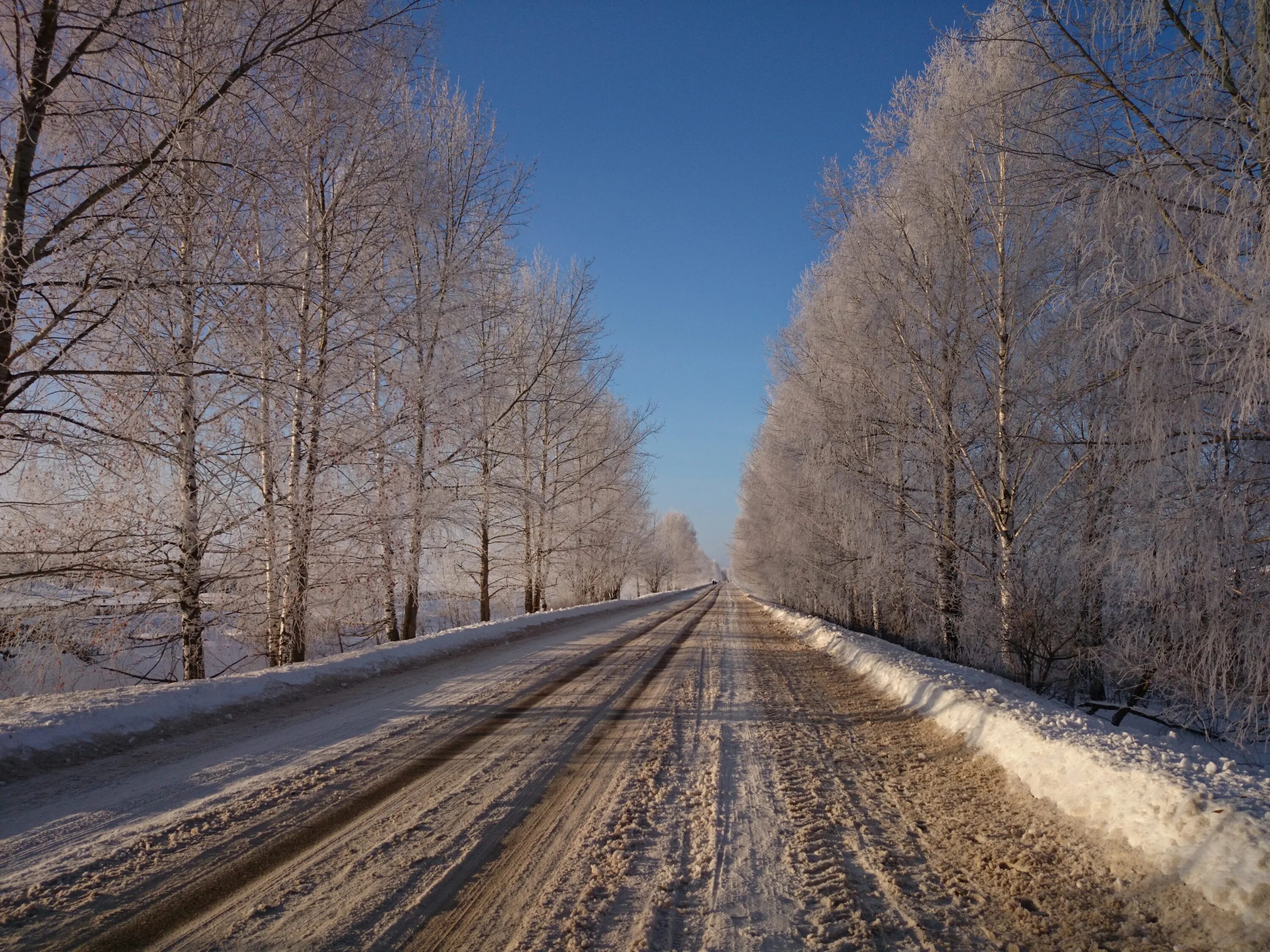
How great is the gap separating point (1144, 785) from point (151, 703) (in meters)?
7.15

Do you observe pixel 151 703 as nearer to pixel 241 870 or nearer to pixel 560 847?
pixel 241 870

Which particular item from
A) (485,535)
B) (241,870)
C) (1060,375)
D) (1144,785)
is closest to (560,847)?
(241,870)

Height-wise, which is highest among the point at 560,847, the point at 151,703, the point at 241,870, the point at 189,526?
the point at 189,526

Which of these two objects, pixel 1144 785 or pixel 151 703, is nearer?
pixel 1144 785

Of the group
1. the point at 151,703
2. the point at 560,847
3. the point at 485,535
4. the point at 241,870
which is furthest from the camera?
the point at 485,535

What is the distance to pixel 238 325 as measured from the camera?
608 centimetres

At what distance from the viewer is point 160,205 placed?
16.9 feet

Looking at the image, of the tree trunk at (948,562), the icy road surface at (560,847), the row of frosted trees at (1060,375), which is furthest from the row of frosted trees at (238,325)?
the tree trunk at (948,562)

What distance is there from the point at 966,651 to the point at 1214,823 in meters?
9.40

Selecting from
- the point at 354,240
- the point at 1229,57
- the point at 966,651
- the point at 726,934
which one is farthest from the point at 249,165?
the point at 966,651

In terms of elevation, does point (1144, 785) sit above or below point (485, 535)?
below

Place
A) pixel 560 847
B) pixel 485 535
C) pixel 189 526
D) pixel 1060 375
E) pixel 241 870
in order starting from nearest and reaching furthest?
pixel 241 870 → pixel 560 847 → pixel 189 526 → pixel 1060 375 → pixel 485 535

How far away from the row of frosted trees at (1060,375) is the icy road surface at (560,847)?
2536mm

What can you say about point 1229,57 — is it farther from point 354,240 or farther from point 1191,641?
point 354,240
